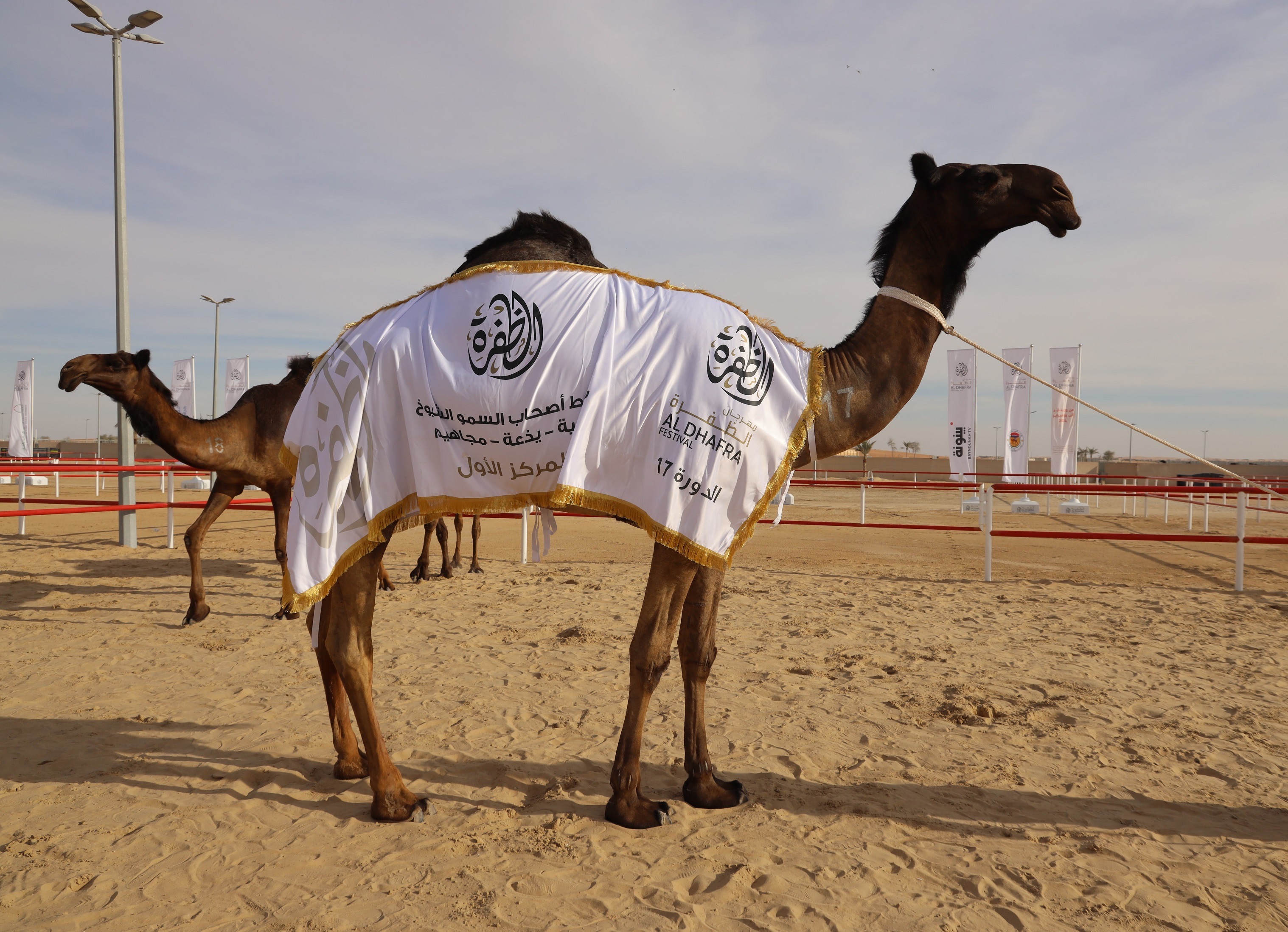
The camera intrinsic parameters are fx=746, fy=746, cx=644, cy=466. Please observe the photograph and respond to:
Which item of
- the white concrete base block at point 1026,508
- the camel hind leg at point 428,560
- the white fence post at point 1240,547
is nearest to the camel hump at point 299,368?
the camel hind leg at point 428,560

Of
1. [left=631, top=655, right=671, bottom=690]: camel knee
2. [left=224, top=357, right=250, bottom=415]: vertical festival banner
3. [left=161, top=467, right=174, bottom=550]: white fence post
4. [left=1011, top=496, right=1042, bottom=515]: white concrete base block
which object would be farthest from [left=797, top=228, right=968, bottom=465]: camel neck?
[left=224, top=357, right=250, bottom=415]: vertical festival banner

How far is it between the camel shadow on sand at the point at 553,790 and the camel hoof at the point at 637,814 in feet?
0.31

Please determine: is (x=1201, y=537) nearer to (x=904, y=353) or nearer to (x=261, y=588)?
(x=904, y=353)

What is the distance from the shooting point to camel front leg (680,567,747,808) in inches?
119

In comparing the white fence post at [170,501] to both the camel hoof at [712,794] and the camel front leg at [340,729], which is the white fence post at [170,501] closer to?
the camel front leg at [340,729]

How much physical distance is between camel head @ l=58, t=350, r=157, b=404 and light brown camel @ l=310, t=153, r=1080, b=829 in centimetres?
344

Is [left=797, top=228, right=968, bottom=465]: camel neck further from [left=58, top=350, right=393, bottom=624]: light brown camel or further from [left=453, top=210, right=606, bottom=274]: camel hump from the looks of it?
[left=58, top=350, right=393, bottom=624]: light brown camel

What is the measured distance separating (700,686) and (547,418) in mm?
1333

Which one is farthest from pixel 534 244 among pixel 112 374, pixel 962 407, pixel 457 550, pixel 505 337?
pixel 962 407

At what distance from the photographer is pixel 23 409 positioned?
725 inches

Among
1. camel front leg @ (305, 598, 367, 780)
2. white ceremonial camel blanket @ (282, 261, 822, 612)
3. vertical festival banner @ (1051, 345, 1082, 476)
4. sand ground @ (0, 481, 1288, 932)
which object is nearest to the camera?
sand ground @ (0, 481, 1288, 932)

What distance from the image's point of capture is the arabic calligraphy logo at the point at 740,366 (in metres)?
2.83

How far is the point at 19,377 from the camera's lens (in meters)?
18.6

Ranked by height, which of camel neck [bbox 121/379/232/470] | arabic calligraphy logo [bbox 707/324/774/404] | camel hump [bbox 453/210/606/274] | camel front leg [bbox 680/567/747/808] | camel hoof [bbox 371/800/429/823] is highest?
camel hump [bbox 453/210/606/274]
